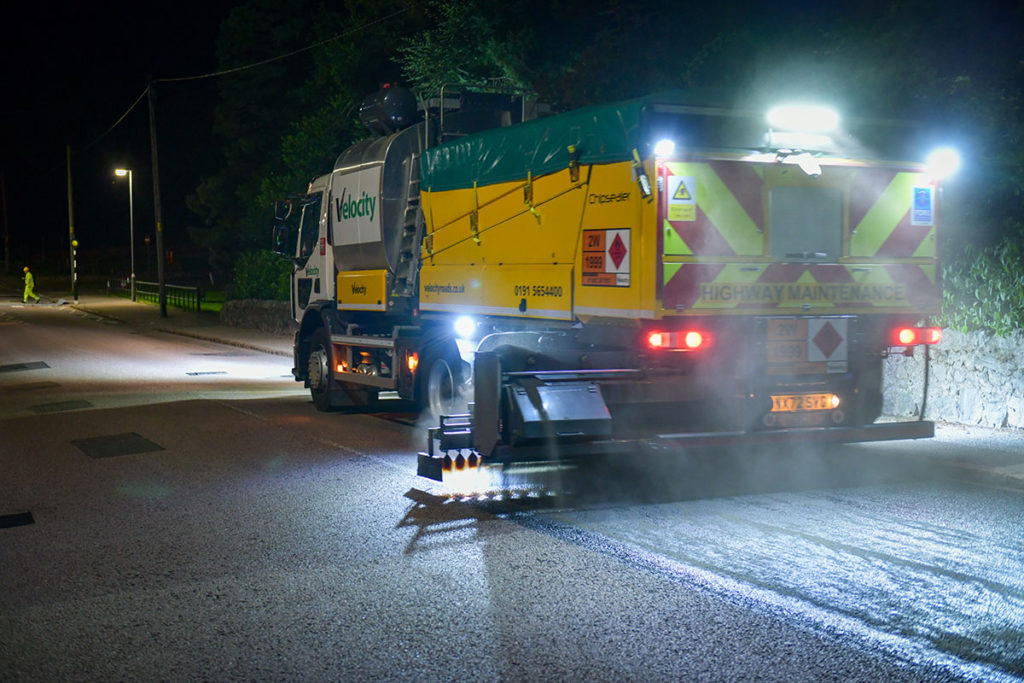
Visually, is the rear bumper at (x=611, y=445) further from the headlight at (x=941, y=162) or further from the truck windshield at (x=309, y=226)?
the truck windshield at (x=309, y=226)

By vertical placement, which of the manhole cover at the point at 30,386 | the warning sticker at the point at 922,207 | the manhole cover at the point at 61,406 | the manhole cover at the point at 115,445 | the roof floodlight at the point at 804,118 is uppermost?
the roof floodlight at the point at 804,118

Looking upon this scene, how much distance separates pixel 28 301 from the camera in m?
54.7

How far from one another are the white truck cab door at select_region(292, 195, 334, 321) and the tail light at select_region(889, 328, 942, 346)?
294 inches

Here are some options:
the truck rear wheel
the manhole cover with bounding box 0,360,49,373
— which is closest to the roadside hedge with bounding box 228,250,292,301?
the manhole cover with bounding box 0,360,49,373

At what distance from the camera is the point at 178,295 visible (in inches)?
1793

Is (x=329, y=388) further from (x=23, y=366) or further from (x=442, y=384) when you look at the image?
(x=23, y=366)

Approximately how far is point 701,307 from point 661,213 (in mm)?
768

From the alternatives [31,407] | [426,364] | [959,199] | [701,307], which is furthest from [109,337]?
[701,307]

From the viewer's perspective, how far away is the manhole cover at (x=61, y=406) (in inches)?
563

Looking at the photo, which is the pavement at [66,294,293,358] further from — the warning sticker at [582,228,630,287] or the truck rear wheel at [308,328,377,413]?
the warning sticker at [582,228,630,287]

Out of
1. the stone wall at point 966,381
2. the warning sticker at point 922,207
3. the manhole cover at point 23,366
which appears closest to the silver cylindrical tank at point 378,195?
the warning sticker at point 922,207

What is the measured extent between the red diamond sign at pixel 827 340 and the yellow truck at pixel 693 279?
0.09 feet

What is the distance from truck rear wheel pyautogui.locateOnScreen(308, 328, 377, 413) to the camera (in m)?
14.0

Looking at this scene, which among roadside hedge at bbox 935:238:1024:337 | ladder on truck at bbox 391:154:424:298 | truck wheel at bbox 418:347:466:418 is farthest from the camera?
ladder on truck at bbox 391:154:424:298
